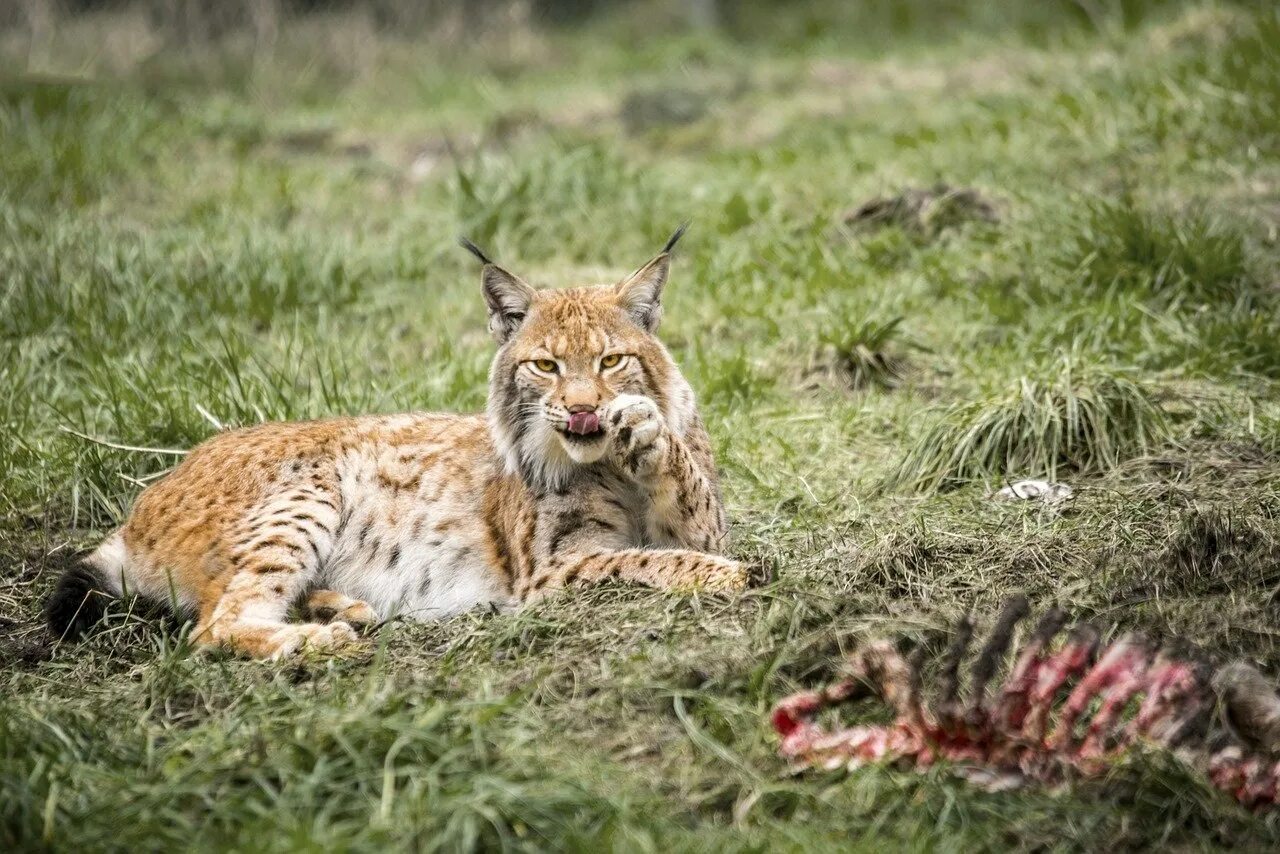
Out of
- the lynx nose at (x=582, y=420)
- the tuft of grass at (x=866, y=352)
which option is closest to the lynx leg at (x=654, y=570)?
the lynx nose at (x=582, y=420)

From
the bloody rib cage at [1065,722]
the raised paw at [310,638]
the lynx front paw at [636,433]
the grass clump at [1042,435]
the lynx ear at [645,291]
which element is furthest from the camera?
the grass clump at [1042,435]

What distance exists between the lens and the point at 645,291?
15.9 feet

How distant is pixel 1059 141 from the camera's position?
28.9 feet

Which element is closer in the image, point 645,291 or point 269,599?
point 269,599

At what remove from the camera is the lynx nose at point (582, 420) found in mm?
4363

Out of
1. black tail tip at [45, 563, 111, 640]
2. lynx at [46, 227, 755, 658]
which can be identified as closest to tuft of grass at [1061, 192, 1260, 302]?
lynx at [46, 227, 755, 658]

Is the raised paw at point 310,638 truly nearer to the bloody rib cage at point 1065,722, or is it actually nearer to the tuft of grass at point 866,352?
the bloody rib cage at point 1065,722

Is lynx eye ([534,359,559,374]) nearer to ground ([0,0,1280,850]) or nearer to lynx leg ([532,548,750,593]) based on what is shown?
lynx leg ([532,548,750,593])

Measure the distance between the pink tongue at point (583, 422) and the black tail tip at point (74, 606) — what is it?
1.57 m

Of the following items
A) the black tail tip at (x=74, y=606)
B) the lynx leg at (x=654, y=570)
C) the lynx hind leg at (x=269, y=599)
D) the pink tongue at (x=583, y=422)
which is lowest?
the black tail tip at (x=74, y=606)

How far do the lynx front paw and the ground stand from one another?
1.29 feet

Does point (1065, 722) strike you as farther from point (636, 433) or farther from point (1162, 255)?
point (1162, 255)

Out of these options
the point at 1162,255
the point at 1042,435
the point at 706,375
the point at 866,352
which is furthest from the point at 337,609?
the point at 1162,255

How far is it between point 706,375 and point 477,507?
1.85 metres
